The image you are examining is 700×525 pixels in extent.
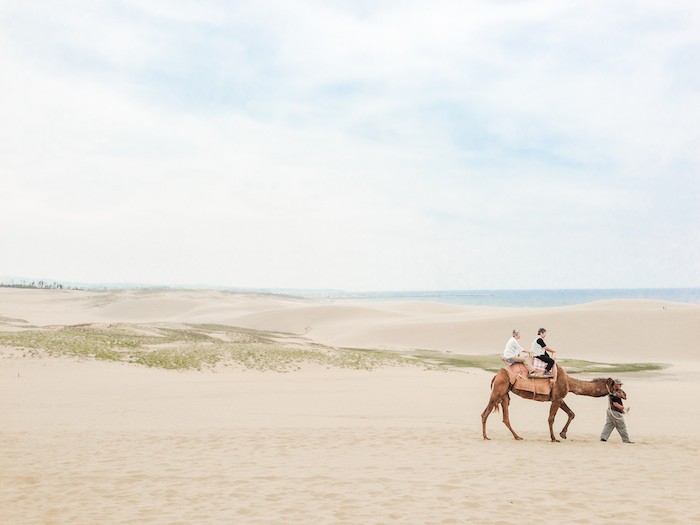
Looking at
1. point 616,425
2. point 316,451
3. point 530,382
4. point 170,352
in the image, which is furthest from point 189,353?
point 616,425

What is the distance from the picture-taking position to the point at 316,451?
12039 millimetres

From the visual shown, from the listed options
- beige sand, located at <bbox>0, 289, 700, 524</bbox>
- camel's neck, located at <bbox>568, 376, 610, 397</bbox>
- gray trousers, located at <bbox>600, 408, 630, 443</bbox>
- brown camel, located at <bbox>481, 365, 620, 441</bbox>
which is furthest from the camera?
camel's neck, located at <bbox>568, 376, 610, 397</bbox>

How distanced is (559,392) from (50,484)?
9.96m

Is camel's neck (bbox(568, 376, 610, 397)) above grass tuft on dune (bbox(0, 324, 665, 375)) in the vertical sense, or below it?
above

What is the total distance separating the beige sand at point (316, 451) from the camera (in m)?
8.57

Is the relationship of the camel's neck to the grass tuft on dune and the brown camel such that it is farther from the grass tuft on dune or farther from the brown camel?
the grass tuft on dune

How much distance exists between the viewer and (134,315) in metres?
78.4

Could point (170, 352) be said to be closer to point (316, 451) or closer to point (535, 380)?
point (316, 451)

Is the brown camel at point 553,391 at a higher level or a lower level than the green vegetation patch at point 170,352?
higher

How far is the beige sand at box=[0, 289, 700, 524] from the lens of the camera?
857cm

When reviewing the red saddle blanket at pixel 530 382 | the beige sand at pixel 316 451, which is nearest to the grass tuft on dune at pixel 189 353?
the beige sand at pixel 316 451

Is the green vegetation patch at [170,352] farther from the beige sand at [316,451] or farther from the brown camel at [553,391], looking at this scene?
the brown camel at [553,391]

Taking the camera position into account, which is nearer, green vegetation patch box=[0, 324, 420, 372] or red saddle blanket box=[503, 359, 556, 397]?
red saddle blanket box=[503, 359, 556, 397]

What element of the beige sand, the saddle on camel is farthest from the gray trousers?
the saddle on camel
